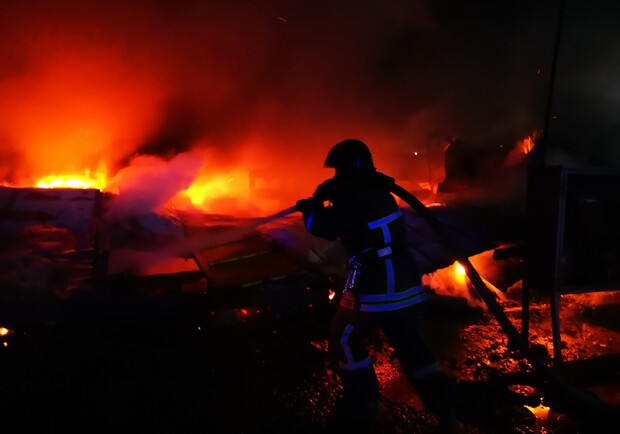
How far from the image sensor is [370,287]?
8.39ft

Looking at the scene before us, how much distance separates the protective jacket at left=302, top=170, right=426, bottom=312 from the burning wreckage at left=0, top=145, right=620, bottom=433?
48 centimetres

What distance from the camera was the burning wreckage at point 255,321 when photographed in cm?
309

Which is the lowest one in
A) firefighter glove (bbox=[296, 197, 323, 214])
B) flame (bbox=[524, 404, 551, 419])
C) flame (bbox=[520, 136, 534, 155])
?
flame (bbox=[524, 404, 551, 419])

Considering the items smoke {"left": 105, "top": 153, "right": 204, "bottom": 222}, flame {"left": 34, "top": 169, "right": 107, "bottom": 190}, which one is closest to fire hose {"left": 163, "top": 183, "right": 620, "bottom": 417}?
smoke {"left": 105, "top": 153, "right": 204, "bottom": 222}

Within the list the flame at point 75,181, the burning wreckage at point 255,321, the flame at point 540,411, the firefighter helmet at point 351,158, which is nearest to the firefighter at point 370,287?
the firefighter helmet at point 351,158

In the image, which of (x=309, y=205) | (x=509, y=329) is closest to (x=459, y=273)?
(x=509, y=329)

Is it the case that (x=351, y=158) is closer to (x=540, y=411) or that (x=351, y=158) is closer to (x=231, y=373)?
(x=231, y=373)

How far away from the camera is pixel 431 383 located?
8.21 ft

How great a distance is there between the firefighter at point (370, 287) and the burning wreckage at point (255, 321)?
477mm

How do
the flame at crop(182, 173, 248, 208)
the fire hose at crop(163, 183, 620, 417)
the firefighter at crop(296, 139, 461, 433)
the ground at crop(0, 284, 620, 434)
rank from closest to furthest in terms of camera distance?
1. the firefighter at crop(296, 139, 461, 433)
2. the fire hose at crop(163, 183, 620, 417)
3. the ground at crop(0, 284, 620, 434)
4. the flame at crop(182, 173, 248, 208)

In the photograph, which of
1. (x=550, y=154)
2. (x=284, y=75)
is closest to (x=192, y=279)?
(x=550, y=154)

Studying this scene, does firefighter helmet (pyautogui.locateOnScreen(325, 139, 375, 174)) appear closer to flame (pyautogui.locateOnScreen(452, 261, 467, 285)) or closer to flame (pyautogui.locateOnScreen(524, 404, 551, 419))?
flame (pyautogui.locateOnScreen(524, 404, 551, 419))

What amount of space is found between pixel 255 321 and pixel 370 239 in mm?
2464

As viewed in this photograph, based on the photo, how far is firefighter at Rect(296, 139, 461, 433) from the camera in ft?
8.30
